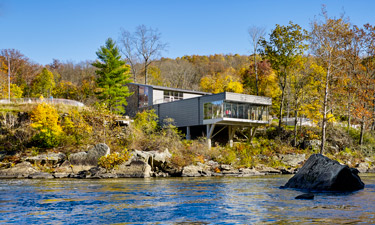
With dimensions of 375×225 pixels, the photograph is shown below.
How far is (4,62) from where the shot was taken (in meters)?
63.8

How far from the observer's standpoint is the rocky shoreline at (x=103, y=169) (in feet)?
78.9

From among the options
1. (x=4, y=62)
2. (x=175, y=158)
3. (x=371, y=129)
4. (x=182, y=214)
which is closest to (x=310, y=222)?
(x=182, y=214)

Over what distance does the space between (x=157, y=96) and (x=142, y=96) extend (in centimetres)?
246

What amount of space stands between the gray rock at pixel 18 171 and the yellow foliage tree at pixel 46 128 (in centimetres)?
502

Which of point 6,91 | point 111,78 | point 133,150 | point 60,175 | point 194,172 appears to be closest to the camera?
point 60,175

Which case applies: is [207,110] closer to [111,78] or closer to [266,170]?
[266,170]

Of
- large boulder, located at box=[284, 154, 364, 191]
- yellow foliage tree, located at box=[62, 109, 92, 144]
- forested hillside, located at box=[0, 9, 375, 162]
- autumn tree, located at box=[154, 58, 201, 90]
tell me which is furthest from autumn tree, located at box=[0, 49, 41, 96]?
large boulder, located at box=[284, 154, 364, 191]

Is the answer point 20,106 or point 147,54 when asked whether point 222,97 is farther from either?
point 147,54

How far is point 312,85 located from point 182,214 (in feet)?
107

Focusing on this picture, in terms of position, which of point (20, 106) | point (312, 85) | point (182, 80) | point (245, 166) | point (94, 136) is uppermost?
point (182, 80)

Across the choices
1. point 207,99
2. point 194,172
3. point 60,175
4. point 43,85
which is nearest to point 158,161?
point 194,172

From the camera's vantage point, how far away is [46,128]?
3014 cm

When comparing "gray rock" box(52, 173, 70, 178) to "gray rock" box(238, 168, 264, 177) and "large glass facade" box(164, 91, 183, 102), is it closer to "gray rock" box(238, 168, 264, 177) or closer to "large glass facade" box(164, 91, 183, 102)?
"gray rock" box(238, 168, 264, 177)

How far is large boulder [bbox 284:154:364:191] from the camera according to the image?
14438 mm
